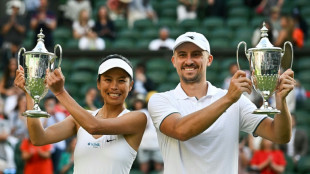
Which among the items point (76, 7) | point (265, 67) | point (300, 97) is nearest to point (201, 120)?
point (265, 67)

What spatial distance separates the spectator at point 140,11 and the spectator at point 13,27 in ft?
6.96

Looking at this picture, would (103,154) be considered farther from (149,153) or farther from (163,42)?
(163,42)

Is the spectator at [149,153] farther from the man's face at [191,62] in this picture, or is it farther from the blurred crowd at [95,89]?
the man's face at [191,62]

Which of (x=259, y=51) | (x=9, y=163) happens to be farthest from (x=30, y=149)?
(x=259, y=51)

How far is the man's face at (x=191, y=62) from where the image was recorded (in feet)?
15.7

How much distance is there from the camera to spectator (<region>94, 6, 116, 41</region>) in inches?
544

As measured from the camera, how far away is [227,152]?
184 inches

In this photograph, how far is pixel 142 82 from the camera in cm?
1159

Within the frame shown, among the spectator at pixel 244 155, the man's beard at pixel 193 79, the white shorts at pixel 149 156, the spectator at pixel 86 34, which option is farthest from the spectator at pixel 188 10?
the man's beard at pixel 193 79

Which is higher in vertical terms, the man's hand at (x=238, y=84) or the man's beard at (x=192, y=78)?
the man's beard at (x=192, y=78)

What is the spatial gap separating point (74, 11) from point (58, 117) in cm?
535

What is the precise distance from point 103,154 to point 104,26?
9.13 m

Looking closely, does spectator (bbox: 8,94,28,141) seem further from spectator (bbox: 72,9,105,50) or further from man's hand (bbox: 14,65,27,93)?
man's hand (bbox: 14,65,27,93)

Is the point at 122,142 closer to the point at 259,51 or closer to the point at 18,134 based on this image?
the point at 259,51
